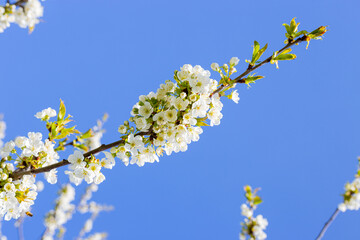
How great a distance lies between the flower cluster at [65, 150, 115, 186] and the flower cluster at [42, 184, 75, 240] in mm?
3756

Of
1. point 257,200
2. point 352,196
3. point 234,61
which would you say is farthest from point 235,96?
point 352,196

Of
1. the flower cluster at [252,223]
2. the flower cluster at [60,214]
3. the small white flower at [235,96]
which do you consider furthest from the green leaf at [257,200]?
the flower cluster at [60,214]

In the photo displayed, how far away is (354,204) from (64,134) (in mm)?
4627

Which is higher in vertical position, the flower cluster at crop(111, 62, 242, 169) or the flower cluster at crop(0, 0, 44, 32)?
the flower cluster at crop(0, 0, 44, 32)

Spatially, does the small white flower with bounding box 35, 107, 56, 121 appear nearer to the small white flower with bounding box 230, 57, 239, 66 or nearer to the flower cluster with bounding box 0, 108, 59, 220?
the flower cluster with bounding box 0, 108, 59, 220

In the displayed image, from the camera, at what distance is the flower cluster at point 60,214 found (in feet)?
19.0

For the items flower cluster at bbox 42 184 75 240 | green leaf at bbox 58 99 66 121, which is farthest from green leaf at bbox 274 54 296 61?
flower cluster at bbox 42 184 75 240

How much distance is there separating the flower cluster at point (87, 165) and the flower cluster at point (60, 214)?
3.76 m

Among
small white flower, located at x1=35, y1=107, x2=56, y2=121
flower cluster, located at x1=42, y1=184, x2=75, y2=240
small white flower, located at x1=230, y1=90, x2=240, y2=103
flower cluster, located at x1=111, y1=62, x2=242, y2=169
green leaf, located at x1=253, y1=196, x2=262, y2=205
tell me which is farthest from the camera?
flower cluster, located at x1=42, y1=184, x2=75, y2=240

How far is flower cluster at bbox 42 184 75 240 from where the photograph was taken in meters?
5.78

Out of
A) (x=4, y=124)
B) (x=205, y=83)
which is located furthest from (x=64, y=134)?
(x=4, y=124)

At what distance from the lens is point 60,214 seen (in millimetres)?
6926

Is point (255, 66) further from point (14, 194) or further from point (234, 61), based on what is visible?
point (14, 194)

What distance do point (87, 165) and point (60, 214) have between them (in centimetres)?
546
